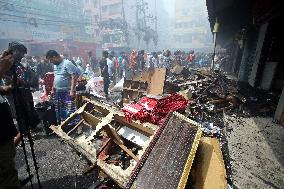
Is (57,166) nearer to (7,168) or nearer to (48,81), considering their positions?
(7,168)

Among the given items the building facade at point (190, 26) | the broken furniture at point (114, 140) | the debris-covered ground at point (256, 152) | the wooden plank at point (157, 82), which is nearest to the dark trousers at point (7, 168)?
the broken furniture at point (114, 140)

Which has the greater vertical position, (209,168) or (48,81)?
(209,168)

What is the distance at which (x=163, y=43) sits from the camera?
93312 millimetres

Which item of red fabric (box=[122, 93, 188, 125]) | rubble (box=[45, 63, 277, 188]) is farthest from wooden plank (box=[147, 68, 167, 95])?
red fabric (box=[122, 93, 188, 125])

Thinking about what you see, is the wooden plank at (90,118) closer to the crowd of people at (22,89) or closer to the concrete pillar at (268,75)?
the crowd of people at (22,89)

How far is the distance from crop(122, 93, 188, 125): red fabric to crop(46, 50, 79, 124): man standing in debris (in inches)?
99.1

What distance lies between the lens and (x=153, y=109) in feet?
15.2

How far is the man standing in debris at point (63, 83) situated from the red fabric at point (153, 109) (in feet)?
8.26

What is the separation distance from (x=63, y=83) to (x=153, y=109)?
10.9ft

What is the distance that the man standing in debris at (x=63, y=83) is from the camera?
6.40 meters

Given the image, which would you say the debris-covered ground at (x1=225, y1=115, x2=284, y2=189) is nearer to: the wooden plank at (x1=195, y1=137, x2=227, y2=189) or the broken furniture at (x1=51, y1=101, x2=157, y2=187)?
the wooden plank at (x1=195, y1=137, x2=227, y2=189)

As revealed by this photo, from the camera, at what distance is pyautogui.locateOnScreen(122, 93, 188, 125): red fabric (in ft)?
14.7

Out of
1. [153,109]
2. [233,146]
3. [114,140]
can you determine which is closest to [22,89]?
[114,140]

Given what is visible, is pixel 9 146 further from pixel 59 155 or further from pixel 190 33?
pixel 190 33
